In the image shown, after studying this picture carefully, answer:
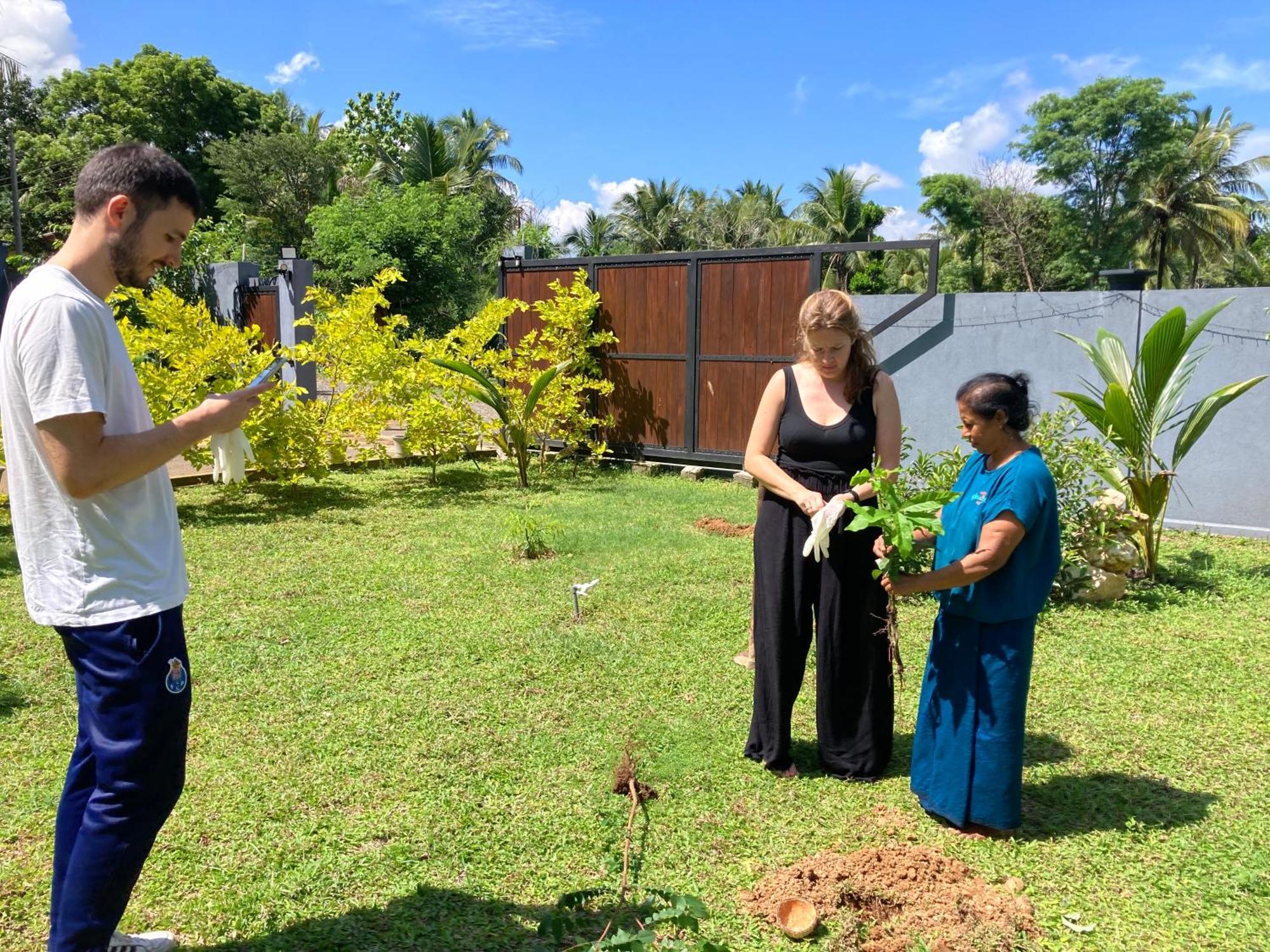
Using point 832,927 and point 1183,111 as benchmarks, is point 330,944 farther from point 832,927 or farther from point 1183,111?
point 1183,111

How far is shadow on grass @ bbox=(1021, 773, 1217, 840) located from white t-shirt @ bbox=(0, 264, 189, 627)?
116 inches

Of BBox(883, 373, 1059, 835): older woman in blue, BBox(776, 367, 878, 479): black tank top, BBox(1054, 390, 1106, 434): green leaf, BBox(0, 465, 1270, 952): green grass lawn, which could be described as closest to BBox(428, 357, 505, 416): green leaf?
BBox(0, 465, 1270, 952): green grass lawn

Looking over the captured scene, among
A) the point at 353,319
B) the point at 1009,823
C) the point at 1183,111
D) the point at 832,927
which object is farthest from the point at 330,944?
the point at 1183,111

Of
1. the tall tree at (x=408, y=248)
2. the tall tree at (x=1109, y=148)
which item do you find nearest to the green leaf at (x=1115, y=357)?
the tall tree at (x=408, y=248)

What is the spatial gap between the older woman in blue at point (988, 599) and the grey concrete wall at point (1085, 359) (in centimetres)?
577

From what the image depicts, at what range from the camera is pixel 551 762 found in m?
3.58

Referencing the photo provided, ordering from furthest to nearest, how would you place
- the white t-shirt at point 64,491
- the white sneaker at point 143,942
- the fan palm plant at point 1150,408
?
Result: the fan palm plant at point 1150,408 < the white sneaker at point 143,942 < the white t-shirt at point 64,491

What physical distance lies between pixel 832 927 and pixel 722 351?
8119 mm

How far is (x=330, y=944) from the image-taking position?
8.08 feet

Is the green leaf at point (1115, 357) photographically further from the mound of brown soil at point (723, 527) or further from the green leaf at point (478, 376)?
the green leaf at point (478, 376)

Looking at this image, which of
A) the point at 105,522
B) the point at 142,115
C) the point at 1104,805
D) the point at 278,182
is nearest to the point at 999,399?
the point at 1104,805

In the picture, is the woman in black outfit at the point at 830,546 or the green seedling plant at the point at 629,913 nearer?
the green seedling plant at the point at 629,913

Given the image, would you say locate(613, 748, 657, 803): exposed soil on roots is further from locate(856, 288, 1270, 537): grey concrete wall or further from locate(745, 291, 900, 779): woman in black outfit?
locate(856, 288, 1270, 537): grey concrete wall

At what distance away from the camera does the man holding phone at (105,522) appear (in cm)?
186
